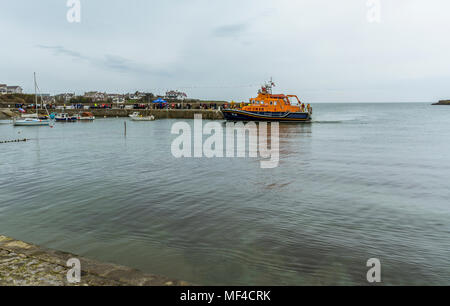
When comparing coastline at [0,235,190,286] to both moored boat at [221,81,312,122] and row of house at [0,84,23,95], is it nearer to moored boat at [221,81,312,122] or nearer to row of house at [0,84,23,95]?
moored boat at [221,81,312,122]

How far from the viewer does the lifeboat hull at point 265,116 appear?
1993 inches

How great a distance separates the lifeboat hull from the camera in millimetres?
50625

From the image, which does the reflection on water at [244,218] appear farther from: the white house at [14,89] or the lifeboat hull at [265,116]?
the white house at [14,89]

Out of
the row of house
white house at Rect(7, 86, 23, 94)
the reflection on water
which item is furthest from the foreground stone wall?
white house at Rect(7, 86, 23, 94)

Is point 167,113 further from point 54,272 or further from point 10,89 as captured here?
point 10,89

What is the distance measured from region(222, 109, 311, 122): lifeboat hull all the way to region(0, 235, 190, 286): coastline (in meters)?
46.6

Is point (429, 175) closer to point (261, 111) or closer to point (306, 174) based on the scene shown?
point (306, 174)

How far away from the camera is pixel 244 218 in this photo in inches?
334

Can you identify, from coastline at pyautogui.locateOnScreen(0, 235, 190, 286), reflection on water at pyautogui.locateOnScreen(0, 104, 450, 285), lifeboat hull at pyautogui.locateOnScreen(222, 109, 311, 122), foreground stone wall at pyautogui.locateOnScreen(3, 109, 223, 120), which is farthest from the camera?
foreground stone wall at pyautogui.locateOnScreen(3, 109, 223, 120)

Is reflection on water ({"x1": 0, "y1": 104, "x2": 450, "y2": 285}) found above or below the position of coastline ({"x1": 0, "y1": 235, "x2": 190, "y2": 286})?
below
